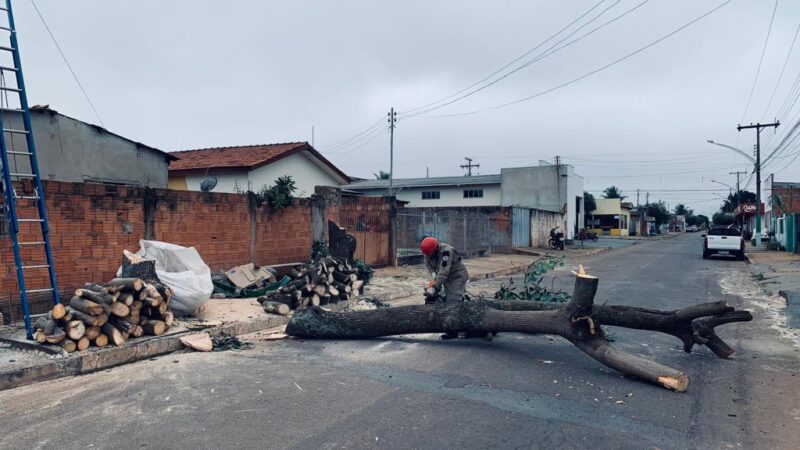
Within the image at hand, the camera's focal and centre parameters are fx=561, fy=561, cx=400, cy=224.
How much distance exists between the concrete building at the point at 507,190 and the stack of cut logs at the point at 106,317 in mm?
35923

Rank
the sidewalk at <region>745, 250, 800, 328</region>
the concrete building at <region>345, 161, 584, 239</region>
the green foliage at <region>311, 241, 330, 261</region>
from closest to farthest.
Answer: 1. the sidewalk at <region>745, 250, 800, 328</region>
2. the green foliage at <region>311, 241, 330, 261</region>
3. the concrete building at <region>345, 161, 584, 239</region>

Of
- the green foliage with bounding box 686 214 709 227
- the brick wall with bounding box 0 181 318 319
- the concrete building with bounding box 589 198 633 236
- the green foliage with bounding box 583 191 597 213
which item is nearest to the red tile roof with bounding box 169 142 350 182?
the brick wall with bounding box 0 181 318 319

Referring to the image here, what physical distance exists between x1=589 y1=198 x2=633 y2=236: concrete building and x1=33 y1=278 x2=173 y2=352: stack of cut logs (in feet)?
218

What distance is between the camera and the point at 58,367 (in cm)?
629

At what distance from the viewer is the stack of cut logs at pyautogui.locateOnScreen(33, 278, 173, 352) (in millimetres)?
6738

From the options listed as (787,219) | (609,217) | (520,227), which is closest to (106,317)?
(520,227)

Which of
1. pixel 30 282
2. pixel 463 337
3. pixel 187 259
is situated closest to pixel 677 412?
pixel 463 337

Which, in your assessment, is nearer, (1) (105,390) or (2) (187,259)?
(1) (105,390)

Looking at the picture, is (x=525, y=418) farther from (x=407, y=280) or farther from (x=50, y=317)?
(x=407, y=280)

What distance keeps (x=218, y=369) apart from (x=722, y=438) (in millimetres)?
5045

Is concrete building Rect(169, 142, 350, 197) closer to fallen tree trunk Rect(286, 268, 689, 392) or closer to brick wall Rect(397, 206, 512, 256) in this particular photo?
brick wall Rect(397, 206, 512, 256)

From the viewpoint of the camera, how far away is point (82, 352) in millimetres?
6668

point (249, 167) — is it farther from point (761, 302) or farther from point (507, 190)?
point (507, 190)

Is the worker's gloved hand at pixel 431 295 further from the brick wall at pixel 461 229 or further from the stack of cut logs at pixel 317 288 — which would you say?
the brick wall at pixel 461 229
